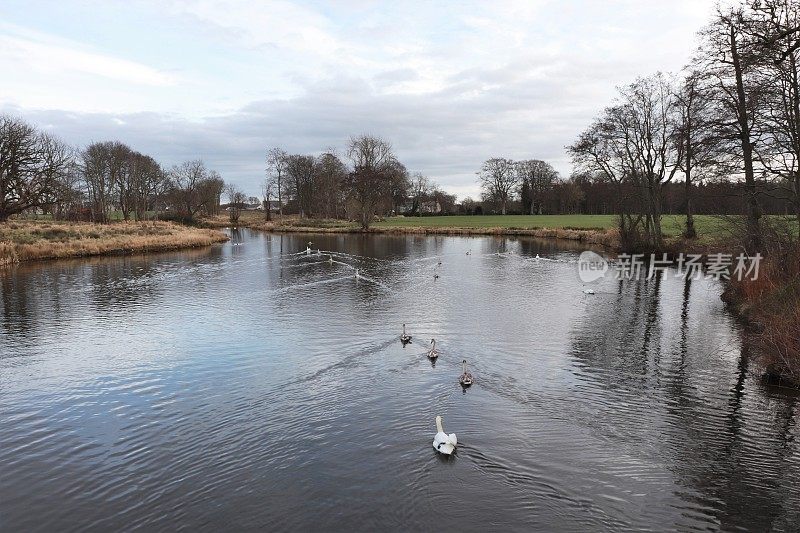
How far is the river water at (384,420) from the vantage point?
24.3ft

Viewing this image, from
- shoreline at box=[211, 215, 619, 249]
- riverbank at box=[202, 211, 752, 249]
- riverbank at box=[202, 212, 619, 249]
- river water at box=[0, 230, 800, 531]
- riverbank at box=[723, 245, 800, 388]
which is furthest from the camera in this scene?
riverbank at box=[202, 212, 619, 249]

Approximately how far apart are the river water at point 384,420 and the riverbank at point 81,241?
1641 centimetres

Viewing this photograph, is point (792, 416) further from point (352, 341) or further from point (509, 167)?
point (509, 167)

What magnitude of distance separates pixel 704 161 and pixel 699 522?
1840 centimetres

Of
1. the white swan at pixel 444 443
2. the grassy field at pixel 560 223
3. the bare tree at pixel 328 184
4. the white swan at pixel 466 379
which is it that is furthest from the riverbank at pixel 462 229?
the white swan at pixel 444 443

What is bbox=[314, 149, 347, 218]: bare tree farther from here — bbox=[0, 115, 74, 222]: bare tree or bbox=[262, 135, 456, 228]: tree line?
bbox=[0, 115, 74, 222]: bare tree

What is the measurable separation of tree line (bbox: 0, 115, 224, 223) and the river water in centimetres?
2930

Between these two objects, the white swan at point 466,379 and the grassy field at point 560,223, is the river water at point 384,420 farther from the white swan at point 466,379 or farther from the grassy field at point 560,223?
the grassy field at point 560,223

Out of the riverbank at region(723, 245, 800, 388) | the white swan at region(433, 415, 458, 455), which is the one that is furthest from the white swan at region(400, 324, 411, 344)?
the riverbank at region(723, 245, 800, 388)

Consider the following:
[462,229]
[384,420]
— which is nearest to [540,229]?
[462,229]

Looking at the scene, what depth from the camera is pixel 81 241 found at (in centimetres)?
3847

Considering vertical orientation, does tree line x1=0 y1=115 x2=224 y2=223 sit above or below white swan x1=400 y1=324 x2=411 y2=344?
above

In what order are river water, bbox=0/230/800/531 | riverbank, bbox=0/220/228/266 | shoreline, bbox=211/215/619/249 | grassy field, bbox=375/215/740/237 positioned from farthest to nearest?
shoreline, bbox=211/215/619/249
grassy field, bbox=375/215/740/237
riverbank, bbox=0/220/228/266
river water, bbox=0/230/800/531

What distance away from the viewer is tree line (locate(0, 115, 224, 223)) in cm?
4353
